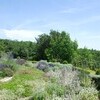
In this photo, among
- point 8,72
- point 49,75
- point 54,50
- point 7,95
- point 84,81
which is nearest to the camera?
point 7,95

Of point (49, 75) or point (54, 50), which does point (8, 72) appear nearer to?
point (49, 75)

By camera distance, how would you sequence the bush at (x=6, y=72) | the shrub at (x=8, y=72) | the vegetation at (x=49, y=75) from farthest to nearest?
the shrub at (x=8, y=72) < the bush at (x=6, y=72) < the vegetation at (x=49, y=75)

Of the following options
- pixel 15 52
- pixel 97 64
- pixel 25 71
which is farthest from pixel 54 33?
pixel 25 71

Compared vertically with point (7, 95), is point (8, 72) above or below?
above

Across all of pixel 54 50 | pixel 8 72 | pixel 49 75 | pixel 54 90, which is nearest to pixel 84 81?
pixel 49 75

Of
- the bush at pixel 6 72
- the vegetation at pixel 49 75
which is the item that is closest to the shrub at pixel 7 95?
the vegetation at pixel 49 75

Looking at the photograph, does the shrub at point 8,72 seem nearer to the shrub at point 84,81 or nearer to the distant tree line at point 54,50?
the shrub at point 84,81

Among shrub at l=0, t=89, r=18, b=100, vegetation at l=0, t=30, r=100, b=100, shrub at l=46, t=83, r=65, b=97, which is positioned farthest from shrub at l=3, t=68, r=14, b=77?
shrub at l=46, t=83, r=65, b=97

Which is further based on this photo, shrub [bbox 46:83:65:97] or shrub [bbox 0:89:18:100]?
shrub [bbox 46:83:65:97]

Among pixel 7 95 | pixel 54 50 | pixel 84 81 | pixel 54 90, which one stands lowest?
pixel 7 95

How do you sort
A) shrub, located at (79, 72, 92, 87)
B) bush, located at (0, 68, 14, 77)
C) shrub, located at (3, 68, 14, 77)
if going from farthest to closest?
shrub, located at (3, 68, 14, 77), bush, located at (0, 68, 14, 77), shrub, located at (79, 72, 92, 87)

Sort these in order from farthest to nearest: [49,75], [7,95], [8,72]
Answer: [8,72] → [49,75] → [7,95]

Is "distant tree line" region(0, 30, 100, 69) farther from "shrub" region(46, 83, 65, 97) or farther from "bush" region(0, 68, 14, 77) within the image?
"shrub" region(46, 83, 65, 97)

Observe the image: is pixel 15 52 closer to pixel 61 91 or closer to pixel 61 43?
pixel 61 43
